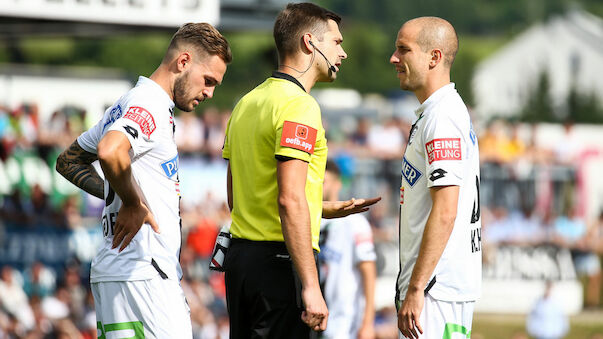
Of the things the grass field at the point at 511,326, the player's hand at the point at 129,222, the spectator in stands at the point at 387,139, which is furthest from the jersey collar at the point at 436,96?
the grass field at the point at 511,326

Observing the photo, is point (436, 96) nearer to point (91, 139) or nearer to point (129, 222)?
point (129, 222)

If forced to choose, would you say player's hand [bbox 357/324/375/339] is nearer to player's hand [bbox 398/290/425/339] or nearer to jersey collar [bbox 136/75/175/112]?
player's hand [bbox 398/290/425/339]

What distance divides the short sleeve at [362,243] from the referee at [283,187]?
9.99ft

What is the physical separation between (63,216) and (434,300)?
415 inches

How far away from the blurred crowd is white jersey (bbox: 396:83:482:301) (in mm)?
6582

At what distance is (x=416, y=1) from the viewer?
300ft

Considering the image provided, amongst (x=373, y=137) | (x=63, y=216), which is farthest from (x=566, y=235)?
(x=63, y=216)

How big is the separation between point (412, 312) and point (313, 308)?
576 millimetres

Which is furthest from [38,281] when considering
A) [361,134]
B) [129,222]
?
[129,222]

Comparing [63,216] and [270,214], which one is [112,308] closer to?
[270,214]

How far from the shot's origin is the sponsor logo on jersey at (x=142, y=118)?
16.6 ft

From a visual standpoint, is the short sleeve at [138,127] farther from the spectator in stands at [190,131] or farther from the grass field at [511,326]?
the grass field at [511,326]

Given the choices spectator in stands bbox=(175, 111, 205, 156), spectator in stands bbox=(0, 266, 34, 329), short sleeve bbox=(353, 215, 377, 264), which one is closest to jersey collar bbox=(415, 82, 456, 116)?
short sleeve bbox=(353, 215, 377, 264)

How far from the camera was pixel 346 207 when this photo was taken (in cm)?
551
